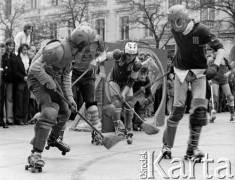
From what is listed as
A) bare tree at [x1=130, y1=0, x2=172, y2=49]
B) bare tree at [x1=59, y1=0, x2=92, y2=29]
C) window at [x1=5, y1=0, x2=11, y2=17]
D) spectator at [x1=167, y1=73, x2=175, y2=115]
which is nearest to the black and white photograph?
spectator at [x1=167, y1=73, x2=175, y2=115]

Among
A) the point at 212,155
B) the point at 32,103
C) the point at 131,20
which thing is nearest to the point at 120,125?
the point at 212,155

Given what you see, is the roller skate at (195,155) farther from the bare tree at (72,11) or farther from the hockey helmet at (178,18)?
the bare tree at (72,11)

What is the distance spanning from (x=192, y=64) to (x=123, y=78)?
2.93 metres

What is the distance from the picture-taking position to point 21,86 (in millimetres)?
12242

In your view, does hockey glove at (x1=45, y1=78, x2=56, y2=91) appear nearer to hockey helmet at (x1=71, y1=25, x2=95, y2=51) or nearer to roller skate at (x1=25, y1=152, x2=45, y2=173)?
hockey helmet at (x1=71, y1=25, x2=95, y2=51)

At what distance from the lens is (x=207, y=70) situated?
6375 mm

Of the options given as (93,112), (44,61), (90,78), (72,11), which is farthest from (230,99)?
(72,11)

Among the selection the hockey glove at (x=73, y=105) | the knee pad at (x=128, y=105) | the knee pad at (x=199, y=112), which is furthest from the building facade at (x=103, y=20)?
the hockey glove at (x=73, y=105)

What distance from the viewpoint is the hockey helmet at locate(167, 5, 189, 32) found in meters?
6.62

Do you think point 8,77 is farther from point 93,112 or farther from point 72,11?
point 72,11

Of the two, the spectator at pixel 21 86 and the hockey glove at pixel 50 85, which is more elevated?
the hockey glove at pixel 50 85

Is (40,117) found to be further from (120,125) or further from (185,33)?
Answer: (120,125)

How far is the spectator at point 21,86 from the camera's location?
12.0 m

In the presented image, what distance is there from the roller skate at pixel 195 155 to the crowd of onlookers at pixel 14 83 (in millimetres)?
5929
